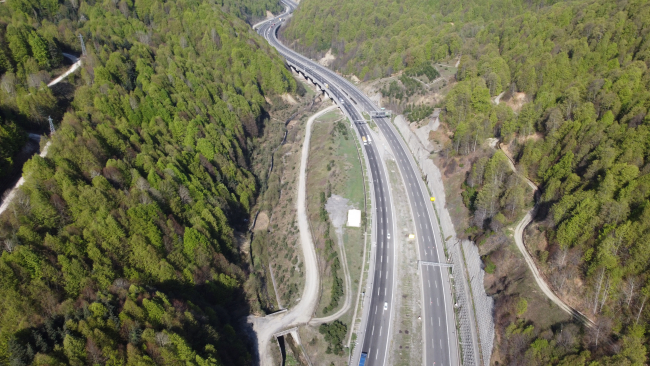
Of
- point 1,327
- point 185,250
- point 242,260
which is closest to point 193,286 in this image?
point 185,250

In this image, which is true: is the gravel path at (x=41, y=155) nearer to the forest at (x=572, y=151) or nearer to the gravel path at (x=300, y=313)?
the gravel path at (x=300, y=313)

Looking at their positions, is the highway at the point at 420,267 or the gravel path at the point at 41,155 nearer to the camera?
the gravel path at the point at 41,155

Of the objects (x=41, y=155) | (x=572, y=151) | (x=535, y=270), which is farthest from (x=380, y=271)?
(x=41, y=155)

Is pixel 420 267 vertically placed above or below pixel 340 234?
below

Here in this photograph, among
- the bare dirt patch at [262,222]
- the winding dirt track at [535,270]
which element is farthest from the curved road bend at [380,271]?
the bare dirt patch at [262,222]

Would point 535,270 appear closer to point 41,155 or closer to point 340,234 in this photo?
point 340,234
